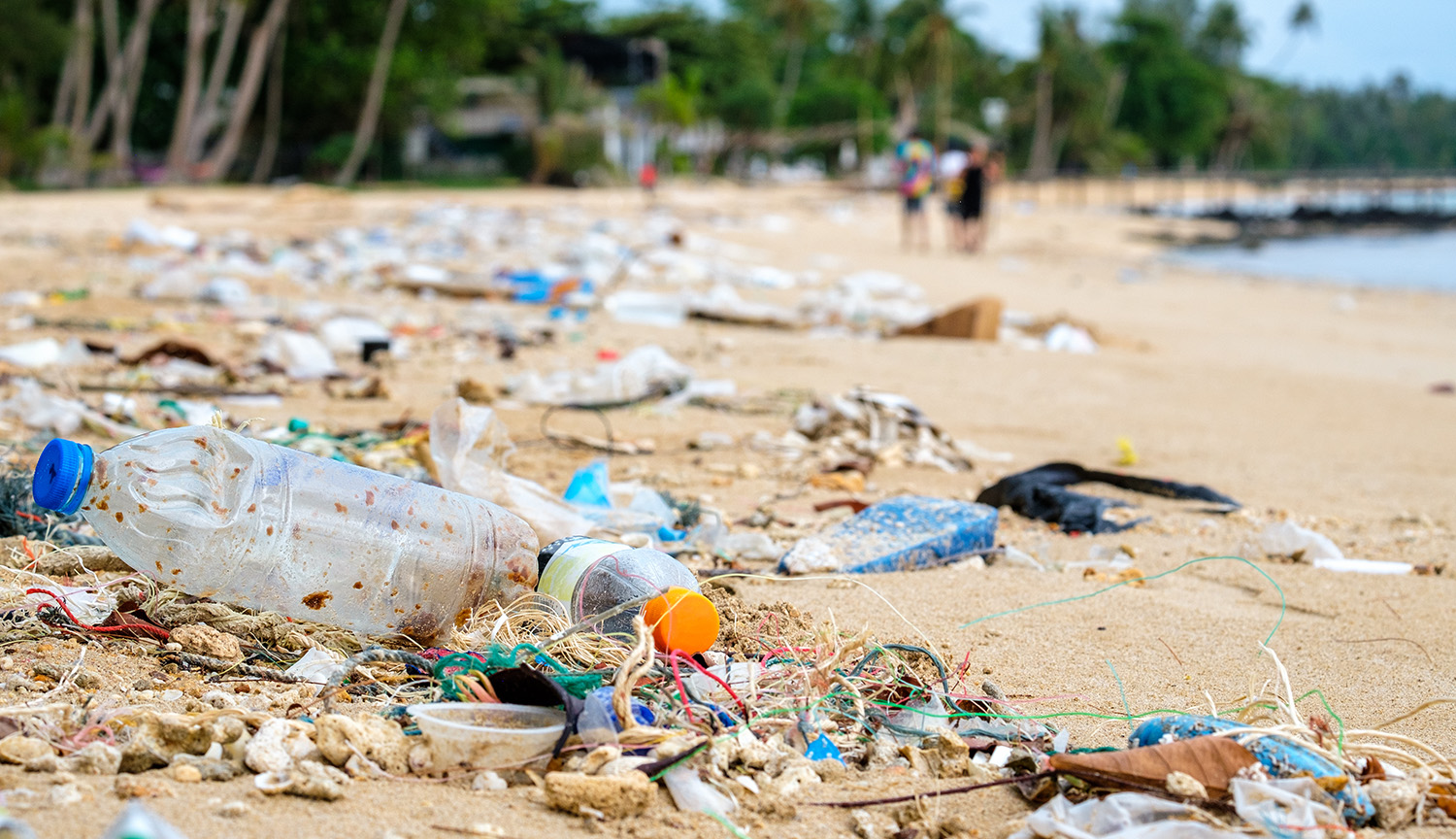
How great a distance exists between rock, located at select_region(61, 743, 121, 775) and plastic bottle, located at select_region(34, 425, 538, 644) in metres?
0.43

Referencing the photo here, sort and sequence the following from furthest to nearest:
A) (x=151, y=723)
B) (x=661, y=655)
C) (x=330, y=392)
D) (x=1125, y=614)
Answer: (x=330, y=392) → (x=1125, y=614) → (x=661, y=655) → (x=151, y=723)

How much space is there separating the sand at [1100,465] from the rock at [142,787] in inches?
0.7

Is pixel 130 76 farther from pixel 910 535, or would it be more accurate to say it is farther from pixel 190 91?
pixel 910 535

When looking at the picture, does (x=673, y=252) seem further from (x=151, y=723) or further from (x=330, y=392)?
(x=151, y=723)

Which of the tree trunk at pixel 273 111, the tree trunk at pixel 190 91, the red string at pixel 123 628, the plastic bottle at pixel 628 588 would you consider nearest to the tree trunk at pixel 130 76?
the tree trunk at pixel 190 91

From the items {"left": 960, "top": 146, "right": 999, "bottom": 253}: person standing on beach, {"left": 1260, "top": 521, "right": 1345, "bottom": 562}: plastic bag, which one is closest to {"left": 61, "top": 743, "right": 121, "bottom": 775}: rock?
{"left": 1260, "top": 521, "right": 1345, "bottom": 562}: plastic bag

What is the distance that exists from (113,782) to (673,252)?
9.01m

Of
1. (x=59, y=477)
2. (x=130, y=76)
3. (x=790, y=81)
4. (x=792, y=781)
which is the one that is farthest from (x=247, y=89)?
(x=790, y=81)

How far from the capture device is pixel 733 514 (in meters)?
3.32

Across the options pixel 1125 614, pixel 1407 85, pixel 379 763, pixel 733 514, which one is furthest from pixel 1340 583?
pixel 1407 85

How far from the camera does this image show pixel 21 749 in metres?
1.50

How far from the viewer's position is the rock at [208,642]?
1.93m

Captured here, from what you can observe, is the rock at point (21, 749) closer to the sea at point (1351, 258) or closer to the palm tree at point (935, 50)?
the sea at point (1351, 258)

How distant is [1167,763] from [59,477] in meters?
1.64
